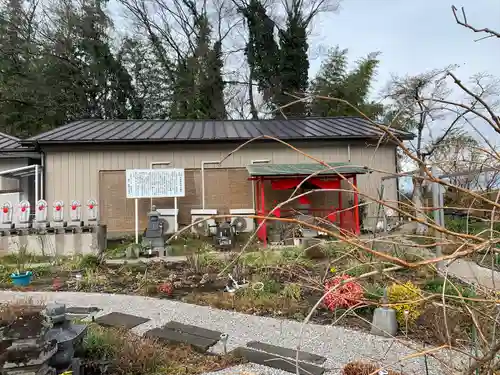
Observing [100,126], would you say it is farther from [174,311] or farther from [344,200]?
[174,311]

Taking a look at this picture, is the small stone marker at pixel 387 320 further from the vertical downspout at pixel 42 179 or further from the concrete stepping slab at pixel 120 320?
the vertical downspout at pixel 42 179

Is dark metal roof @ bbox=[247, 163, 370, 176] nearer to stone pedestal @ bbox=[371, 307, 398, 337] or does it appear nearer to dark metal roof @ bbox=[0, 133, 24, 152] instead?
stone pedestal @ bbox=[371, 307, 398, 337]

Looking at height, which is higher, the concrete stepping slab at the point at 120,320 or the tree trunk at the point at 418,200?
the tree trunk at the point at 418,200

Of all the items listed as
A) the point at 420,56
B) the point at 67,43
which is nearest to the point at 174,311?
the point at 420,56

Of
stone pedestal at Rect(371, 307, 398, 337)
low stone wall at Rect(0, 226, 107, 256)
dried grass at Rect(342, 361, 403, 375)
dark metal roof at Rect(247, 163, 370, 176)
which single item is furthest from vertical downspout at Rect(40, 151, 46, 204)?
dried grass at Rect(342, 361, 403, 375)

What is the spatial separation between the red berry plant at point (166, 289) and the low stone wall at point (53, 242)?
136 inches

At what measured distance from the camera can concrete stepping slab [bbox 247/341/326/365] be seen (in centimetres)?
318

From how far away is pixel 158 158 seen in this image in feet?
36.2

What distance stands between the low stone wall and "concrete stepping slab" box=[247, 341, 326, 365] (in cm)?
585

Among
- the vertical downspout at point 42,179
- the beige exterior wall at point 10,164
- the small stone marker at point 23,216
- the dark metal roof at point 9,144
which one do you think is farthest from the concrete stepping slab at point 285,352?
the dark metal roof at point 9,144

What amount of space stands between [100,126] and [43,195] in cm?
332

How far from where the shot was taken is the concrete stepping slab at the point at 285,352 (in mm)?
3178

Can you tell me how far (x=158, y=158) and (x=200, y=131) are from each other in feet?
6.40

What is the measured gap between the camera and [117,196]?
1061 cm
